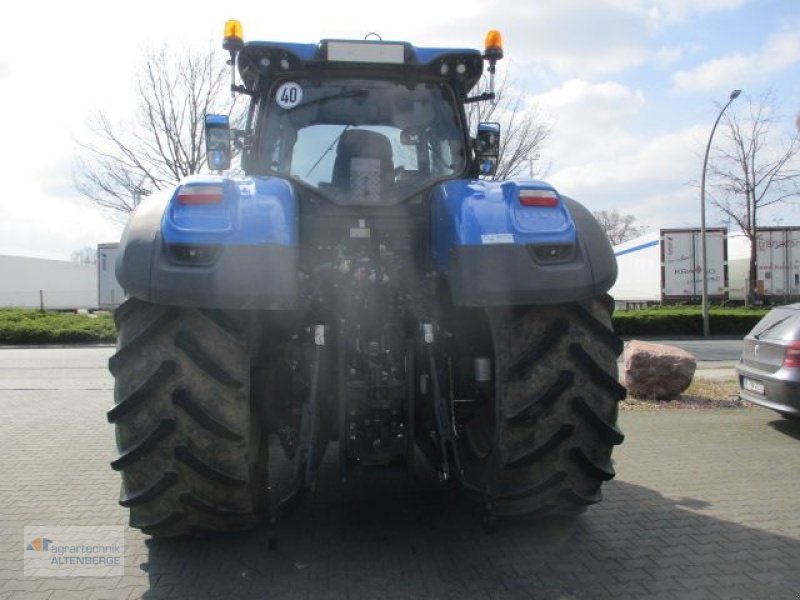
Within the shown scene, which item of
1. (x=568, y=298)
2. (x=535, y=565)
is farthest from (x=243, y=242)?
(x=535, y=565)

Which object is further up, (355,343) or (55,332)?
(355,343)

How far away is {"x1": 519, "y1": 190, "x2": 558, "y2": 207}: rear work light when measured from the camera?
3484mm

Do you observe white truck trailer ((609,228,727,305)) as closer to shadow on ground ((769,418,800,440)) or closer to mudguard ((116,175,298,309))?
shadow on ground ((769,418,800,440))

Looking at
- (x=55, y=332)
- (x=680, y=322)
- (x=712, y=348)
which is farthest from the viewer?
(x=680, y=322)

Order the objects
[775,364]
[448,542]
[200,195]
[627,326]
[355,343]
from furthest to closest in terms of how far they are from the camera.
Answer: [627,326], [775,364], [448,542], [355,343], [200,195]

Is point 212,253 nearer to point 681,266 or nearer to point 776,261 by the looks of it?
point 681,266

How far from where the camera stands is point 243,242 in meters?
3.20

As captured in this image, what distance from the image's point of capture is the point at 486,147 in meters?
4.84

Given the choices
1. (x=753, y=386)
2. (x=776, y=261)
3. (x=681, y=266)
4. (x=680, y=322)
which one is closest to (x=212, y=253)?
(x=753, y=386)

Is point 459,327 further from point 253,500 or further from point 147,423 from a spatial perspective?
point 147,423

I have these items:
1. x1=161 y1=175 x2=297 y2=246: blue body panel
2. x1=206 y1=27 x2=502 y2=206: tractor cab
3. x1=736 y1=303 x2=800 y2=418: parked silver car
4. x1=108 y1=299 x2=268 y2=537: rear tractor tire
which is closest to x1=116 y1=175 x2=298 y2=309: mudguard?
x1=161 y1=175 x2=297 y2=246: blue body panel

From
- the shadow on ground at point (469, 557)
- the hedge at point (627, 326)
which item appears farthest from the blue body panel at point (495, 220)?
the hedge at point (627, 326)

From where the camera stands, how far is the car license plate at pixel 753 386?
785 cm

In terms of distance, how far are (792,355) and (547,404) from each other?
537 cm
